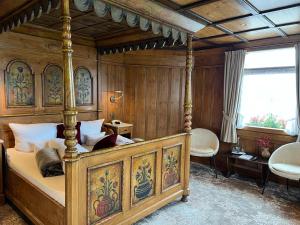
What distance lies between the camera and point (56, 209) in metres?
2.11

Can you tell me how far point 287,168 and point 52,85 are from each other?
3933 millimetres

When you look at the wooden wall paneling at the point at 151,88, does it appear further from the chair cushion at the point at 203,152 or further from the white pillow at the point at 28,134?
the white pillow at the point at 28,134

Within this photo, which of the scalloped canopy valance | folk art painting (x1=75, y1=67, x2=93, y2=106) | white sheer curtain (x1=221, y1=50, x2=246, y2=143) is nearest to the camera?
the scalloped canopy valance

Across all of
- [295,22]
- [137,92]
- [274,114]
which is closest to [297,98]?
[274,114]

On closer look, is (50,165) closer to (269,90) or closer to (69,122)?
(69,122)

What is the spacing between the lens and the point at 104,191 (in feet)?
7.39

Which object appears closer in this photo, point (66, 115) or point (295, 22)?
point (66, 115)

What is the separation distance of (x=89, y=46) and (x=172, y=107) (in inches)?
86.8

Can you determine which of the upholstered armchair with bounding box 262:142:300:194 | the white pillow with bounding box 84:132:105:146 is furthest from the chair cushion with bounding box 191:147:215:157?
the white pillow with bounding box 84:132:105:146

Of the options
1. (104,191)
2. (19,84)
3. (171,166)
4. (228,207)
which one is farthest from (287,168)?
(19,84)

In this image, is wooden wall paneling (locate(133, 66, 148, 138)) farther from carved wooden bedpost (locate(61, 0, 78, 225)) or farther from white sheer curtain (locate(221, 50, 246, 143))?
carved wooden bedpost (locate(61, 0, 78, 225))

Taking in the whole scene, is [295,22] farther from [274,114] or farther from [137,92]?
[137,92]

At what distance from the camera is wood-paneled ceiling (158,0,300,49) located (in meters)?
2.41

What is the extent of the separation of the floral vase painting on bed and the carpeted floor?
35 centimetres
